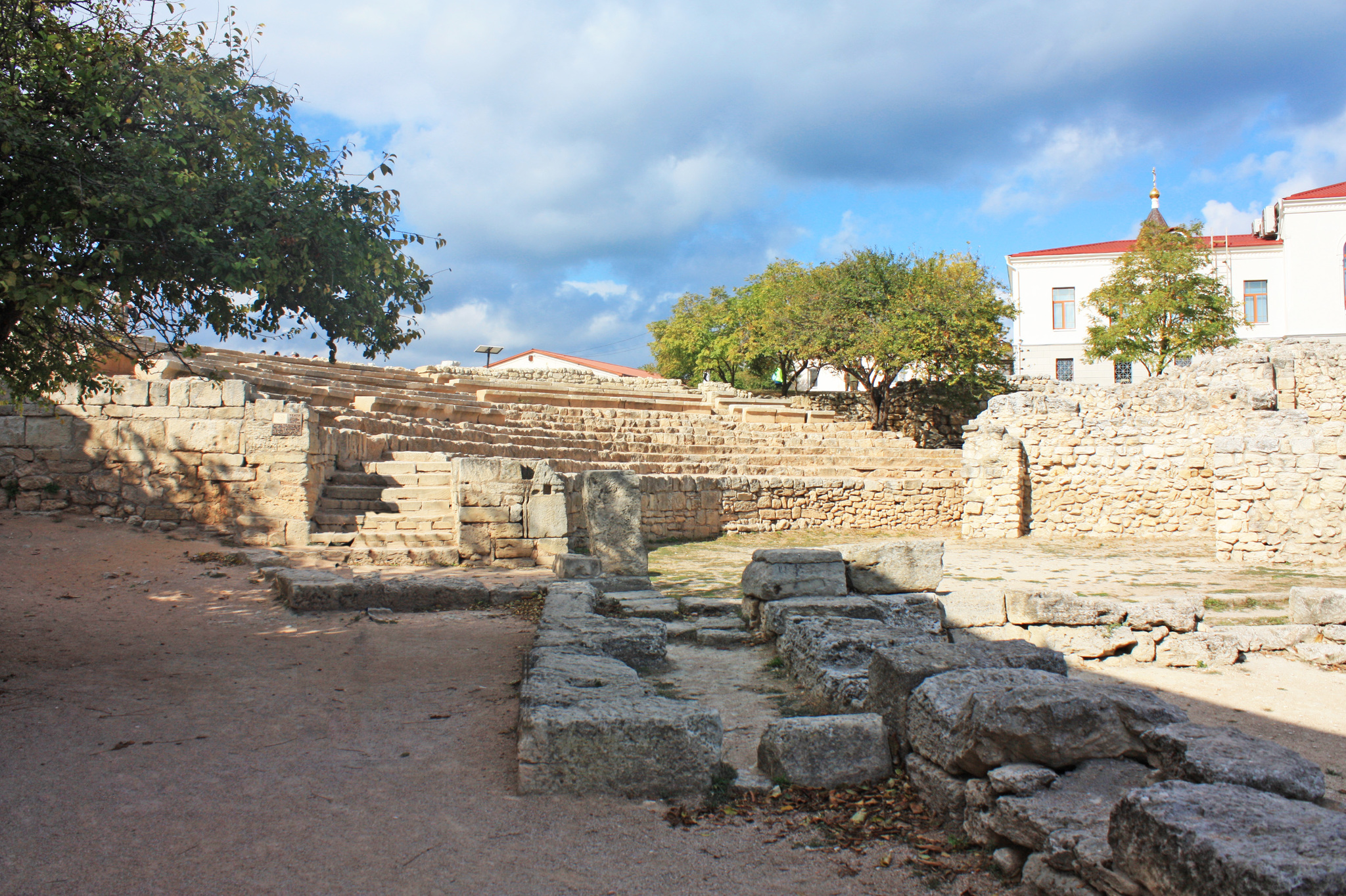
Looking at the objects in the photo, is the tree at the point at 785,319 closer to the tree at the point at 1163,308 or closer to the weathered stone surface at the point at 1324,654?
the tree at the point at 1163,308

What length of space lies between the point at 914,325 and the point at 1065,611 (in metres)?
19.8

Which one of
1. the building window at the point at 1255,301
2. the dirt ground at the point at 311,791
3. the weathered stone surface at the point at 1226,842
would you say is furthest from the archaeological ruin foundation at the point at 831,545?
the building window at the point at 1255,301

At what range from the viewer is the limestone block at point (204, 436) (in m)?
11.5

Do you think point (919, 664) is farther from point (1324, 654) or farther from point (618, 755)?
point (1324, 654)

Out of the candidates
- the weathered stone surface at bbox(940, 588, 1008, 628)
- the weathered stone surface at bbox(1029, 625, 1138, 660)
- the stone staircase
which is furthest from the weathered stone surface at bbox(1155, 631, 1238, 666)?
the stone staircase

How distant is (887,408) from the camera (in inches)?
1122

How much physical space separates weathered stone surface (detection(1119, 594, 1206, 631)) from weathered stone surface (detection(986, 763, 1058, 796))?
4.79m

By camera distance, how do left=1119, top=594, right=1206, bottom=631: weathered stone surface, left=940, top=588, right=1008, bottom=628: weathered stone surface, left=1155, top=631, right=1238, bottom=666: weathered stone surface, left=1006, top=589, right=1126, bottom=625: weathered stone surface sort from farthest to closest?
left=940, top=588, right=1008, bottom=628: weathered stone surface < left=1006, top=589, right=1126, bottom=625: weathered stone surface < left=1119, top=594, right=1206, bottom=631: weathered stone surface < left=1155, top=631, right=1238, bottom=666: weathered stone surface

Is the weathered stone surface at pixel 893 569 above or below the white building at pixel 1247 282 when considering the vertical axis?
below

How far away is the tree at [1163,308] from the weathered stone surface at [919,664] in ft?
81.7

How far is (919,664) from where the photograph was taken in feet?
13.0

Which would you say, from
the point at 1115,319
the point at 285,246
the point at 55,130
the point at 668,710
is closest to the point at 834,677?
the point at 668,710

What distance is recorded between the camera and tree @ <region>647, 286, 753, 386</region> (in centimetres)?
3828

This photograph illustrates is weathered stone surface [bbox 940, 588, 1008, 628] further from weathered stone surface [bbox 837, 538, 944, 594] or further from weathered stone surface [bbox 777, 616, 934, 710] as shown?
weathered stone surface [bbox 777, 616, 934, 710]
